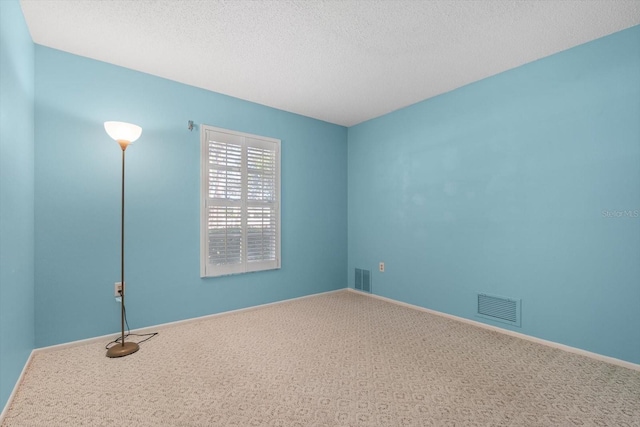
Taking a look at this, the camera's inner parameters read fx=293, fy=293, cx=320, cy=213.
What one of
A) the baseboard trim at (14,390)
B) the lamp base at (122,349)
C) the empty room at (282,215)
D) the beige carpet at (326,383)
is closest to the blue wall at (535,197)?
the empty room at (282,215)

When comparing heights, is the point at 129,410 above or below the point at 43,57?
below

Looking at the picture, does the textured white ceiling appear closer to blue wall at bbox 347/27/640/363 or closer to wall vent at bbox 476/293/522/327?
blue wall at bbox 347/27/640/363

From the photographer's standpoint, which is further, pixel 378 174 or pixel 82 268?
pixel 378 174

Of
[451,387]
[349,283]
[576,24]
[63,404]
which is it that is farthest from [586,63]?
[63,404]

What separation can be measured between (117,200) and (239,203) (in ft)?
3.82

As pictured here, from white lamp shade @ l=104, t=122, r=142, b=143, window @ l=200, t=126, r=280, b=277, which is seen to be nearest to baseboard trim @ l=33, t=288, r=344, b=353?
window @ l=200, t=126, r=280, b=277

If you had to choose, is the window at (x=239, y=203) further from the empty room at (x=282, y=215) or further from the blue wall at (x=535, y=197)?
the blue wall at (x=535, y=197)

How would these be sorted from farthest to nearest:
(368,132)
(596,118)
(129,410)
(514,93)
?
(368,132) < (514,93) < (596,118) < (129,410)

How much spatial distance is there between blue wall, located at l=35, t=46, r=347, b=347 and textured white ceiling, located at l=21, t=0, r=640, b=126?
259 millimetres

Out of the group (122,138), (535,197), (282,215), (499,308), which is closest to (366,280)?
(282,215)

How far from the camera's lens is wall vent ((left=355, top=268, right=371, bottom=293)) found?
165 inches

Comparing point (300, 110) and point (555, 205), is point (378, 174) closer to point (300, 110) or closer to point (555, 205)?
point (300, 110)

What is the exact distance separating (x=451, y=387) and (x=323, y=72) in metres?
2.79

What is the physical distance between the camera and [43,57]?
2414mm
